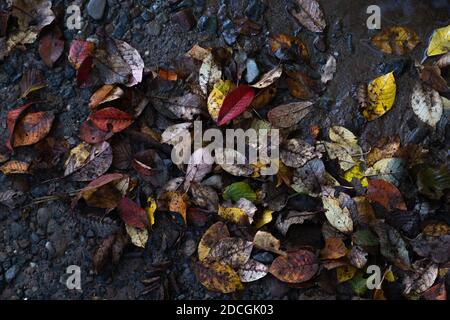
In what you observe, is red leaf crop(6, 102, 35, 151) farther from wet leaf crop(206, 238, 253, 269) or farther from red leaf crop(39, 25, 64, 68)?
wet leaf crop(206, 238, 253, 269)

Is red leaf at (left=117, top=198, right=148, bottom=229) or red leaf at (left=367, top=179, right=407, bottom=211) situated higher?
red leaf at (left=117, top=198, right=148, bottom=229)

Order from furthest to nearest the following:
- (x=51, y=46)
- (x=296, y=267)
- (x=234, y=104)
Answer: (x=51, y=46) → (x=234, y=104) → (x=296, y=267)

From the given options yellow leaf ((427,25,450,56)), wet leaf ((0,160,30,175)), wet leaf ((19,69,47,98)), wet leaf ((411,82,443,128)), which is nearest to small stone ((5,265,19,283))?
wet leaf ((0,160,30,175))

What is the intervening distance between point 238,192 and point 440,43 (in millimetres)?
900

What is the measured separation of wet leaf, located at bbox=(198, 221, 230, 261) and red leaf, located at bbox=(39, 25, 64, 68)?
2.65ft

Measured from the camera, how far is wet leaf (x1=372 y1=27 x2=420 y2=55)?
2283 mm

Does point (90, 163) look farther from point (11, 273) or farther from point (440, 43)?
point (440, 43)

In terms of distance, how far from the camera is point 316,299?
202 cm

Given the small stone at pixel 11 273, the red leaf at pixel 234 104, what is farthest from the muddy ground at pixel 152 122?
the red leaf at pixel 234 104

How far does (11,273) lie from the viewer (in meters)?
2.08

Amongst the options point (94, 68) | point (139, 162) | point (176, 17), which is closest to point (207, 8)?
point (176, 17)

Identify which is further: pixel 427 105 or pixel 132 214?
pixel 427 105

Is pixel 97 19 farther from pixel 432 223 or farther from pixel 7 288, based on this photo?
pixel 432 223

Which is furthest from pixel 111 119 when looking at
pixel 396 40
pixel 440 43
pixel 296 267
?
pixel 440 43
